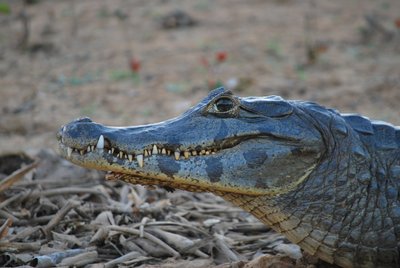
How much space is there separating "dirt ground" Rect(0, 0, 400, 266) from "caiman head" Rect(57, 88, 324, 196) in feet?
9.97

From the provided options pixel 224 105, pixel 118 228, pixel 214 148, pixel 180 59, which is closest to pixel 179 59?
pixel 180 59

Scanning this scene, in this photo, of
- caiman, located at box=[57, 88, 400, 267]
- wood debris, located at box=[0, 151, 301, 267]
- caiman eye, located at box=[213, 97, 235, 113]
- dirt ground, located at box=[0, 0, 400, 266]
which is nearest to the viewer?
caiman, located at box=[57, 88, 400, 267]

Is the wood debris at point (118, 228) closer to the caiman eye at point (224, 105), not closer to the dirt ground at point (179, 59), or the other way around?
the caiman eye at point (224, 105)

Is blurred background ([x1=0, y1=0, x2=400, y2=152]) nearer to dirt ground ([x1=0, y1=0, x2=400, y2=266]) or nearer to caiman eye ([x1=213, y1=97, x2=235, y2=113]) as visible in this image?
dirt ground ([x1=0, y1=0, x2=400, y2=266])

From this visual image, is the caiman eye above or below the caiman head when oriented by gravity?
above

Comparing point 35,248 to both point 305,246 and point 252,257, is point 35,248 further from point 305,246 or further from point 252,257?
point 305,246

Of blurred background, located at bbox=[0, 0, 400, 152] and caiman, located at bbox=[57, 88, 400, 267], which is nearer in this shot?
caiman, located at bbox=[57, 88, 400, 267]

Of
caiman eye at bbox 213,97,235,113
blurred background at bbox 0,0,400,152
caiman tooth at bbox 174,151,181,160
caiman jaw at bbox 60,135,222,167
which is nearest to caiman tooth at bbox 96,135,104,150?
caiman jaw at bbox 60,135,222,167

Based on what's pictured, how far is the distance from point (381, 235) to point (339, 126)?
20.6 inches

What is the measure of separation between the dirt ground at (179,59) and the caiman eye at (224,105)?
309 centimetres

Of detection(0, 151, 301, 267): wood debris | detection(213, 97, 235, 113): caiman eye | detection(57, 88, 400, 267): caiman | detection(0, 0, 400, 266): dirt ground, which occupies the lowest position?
detection(0, 151, 301, 267): wood debris

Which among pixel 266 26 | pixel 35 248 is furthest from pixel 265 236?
pixel 266 26

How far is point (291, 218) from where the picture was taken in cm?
292

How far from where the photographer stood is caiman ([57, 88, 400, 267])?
289cm
